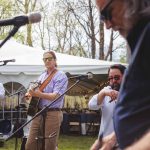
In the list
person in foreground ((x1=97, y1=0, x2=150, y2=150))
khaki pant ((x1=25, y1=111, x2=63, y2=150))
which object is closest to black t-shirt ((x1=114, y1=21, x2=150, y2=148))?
person in foreground ((x1=97, y1=0, x2=150, y2=150))

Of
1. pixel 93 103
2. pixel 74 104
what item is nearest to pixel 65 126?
pixel 74 104

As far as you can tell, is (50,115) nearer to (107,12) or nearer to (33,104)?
(33,104)

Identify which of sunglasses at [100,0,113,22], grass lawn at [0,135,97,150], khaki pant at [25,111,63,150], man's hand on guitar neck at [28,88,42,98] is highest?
sunglasses at [100,0,113,22]

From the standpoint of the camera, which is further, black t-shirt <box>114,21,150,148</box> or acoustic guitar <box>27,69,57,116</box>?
acoustic guitar <box>27,69,57,116</box>

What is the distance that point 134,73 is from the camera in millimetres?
1509

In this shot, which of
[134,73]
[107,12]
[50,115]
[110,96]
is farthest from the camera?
[50,115]

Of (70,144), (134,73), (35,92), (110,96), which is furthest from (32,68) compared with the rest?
(134,73)

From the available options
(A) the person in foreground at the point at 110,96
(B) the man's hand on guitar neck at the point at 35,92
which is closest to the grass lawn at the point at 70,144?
(B) the man's hand on guitar neck at the point at 35,92

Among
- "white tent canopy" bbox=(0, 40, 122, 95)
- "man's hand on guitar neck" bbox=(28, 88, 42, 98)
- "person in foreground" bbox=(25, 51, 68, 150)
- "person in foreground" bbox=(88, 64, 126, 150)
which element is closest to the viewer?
"person in foreground" bbox=(88, 64, 126, 150)

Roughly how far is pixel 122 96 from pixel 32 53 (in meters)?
12.6

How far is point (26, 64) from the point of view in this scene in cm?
1274

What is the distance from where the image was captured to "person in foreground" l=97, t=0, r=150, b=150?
1.46m

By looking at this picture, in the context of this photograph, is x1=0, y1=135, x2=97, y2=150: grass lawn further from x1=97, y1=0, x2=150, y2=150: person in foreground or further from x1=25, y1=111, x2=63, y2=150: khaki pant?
x1=97, y1=0, x2=150, y2=150: person in foreground

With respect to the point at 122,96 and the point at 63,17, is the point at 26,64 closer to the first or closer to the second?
the point at 122,96
